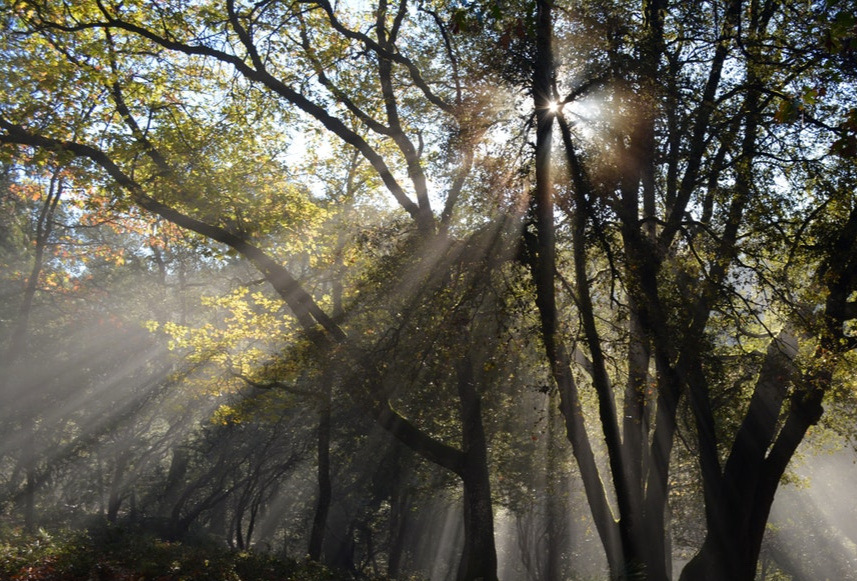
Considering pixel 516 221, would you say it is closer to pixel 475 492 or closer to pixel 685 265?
pixel 685 265

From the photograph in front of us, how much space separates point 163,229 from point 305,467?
20143mm

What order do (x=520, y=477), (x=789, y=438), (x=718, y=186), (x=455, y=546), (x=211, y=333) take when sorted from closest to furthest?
(x=789, y=438), (x=718, y=186), (x=211, y=333), (x=520, y=477), (x=455, y=546)

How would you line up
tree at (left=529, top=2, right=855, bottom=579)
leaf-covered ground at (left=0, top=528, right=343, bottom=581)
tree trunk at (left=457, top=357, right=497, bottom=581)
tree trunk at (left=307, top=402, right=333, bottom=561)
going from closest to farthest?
tree at (left=529, top=2, right=855, bottom=579) → leaf-covered ground at (left=0, top=528, right=343, bottom=581) → tree trunk at (left=457, top=357, right=497, bottom=581) → tree trunk at (left=307, top=402, right=333, bottom=561)

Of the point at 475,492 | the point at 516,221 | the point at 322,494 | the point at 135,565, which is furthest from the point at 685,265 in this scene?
the point at 322,494

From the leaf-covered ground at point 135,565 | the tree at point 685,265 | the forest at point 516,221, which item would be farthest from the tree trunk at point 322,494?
the tree at point 685,265

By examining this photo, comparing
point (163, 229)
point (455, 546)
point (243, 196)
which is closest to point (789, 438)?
point (243, 196)

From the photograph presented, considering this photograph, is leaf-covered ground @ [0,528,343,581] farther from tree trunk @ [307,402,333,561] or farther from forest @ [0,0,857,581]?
tree trunk @ [307,402,333,561]

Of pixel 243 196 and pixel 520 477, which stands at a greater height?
pixel 243 196

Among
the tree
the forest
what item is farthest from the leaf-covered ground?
the tree

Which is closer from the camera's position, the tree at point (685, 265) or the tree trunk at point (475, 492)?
Result: the tree at point (685, 265)

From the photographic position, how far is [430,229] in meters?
13.7

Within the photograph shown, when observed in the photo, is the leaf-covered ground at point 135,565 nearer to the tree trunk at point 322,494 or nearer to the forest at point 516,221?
the forest at point 516,221

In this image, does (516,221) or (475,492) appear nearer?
(516,221)

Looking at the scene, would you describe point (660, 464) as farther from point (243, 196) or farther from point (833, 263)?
→ point (243, 196)
